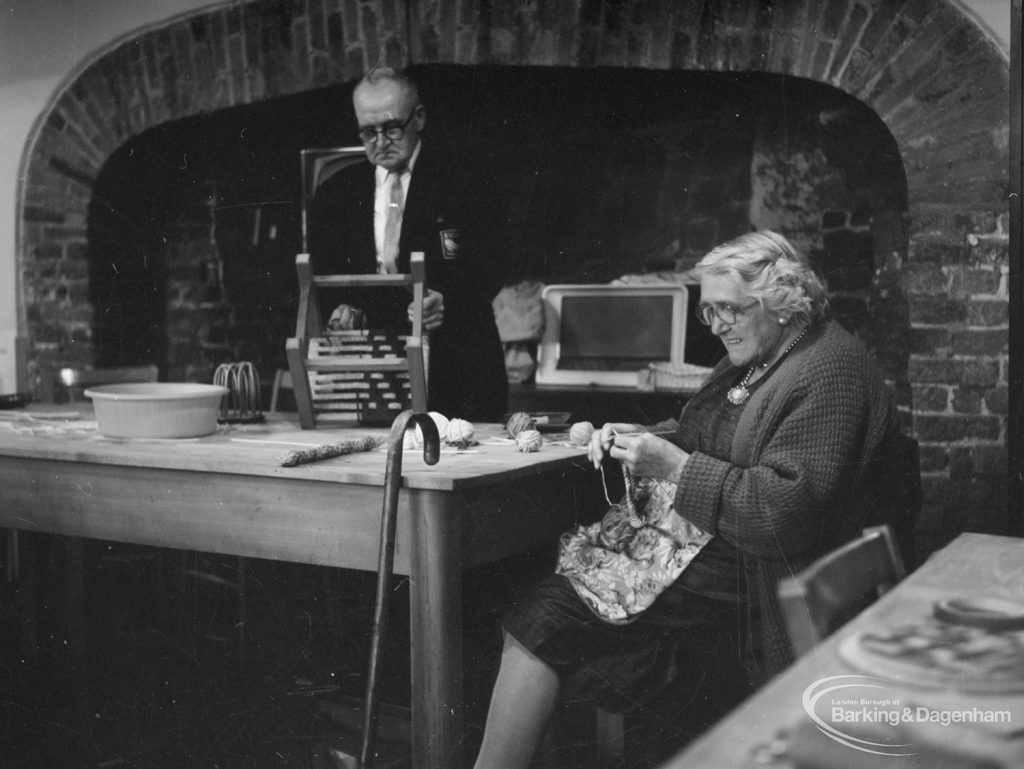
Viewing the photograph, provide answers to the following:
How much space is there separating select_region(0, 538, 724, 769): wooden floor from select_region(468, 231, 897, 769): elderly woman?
0.36 metres

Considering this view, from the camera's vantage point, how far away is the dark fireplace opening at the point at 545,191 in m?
3.79

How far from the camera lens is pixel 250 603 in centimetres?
345

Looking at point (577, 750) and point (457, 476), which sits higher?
point (457, 476)

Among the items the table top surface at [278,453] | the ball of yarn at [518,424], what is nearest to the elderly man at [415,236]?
the table top surface at [278,453]

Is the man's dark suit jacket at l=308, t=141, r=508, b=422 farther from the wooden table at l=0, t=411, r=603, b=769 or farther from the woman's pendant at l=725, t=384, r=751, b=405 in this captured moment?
the woman's pendant at l=725, t=384, r=751, b=405

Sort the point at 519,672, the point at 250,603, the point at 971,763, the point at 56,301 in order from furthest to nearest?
1. the point at 56,301
2. the point at 250,603
3. the point at 519,672
4. the point at 971,763

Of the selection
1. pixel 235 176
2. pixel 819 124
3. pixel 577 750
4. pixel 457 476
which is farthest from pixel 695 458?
pixel 235 176

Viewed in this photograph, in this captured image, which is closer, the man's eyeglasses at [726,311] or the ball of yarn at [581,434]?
the man's eyeglasses at [726,311]

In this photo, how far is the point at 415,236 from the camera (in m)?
2.77

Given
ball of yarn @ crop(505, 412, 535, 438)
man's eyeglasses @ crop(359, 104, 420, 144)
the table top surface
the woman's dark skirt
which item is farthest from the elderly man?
the woman's dark skirt

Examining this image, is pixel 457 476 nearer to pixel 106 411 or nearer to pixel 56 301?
pixel 106 411

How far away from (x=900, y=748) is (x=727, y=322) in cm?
123

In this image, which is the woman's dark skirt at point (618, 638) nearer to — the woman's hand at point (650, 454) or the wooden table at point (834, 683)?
the woman's hand at point (650, 454)

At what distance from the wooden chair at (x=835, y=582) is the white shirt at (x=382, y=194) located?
176 cm
